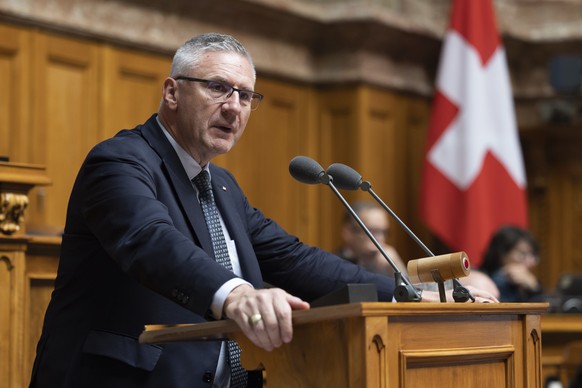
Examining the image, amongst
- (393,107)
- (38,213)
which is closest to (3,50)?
(38,213)

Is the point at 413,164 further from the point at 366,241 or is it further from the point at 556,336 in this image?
the point at 556,336

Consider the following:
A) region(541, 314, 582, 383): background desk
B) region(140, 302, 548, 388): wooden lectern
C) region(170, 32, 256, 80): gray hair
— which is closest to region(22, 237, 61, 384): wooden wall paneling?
region(170, 32, 256, 80): gray hair

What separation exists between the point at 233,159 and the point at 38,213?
172 cm

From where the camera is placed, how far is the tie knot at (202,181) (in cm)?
314

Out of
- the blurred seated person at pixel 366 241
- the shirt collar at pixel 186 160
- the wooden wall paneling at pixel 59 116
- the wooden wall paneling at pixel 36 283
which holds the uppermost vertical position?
the wooden wall paneling at pixel 59 116

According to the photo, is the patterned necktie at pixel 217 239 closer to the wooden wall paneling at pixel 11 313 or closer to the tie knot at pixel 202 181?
the tie knot at pixel 202 181

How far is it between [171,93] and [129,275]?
66cm

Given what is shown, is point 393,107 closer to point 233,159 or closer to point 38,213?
point 233,159

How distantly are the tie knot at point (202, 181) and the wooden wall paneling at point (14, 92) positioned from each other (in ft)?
10.3

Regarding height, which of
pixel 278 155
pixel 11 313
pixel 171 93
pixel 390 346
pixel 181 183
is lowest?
pixel 390 346

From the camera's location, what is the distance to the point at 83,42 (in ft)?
21.6

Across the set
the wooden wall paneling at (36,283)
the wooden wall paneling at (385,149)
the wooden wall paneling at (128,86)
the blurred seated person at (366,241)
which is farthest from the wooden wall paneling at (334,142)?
the wooden wall paneling at (36,283)

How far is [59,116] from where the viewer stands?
21.0 ft

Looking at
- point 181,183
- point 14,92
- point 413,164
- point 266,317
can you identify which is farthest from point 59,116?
point 266,317
